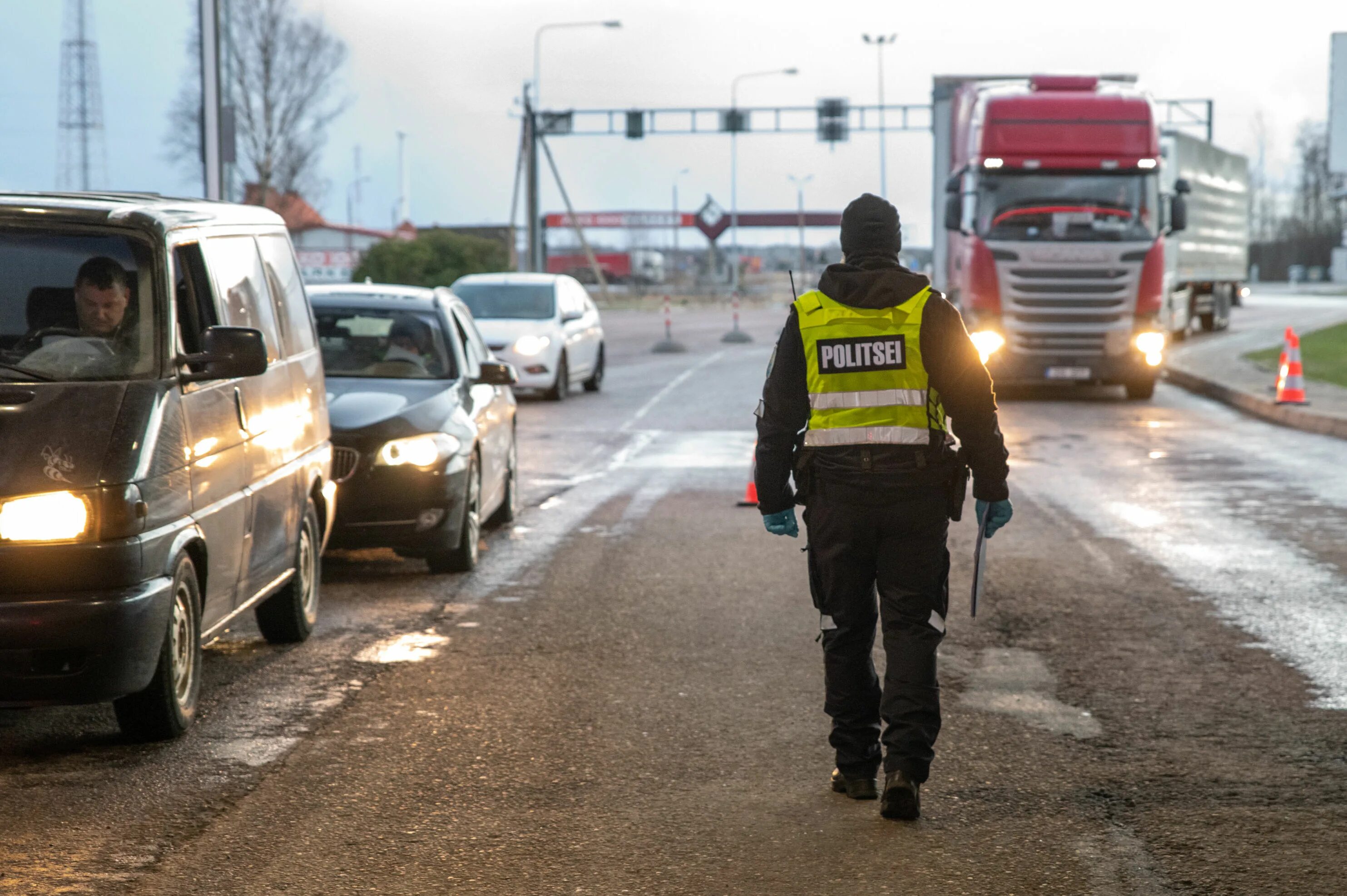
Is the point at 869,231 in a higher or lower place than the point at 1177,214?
lower

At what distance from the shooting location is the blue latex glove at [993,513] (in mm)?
5117

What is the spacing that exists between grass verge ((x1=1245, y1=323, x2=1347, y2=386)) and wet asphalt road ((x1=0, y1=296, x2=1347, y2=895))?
48.1 feet

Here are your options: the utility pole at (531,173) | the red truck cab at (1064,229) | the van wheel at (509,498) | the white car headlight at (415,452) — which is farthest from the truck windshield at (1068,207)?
the utility pole at (531,173)

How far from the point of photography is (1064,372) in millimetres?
21656

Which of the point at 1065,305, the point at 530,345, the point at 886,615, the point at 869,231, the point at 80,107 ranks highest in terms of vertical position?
the point at 80,107

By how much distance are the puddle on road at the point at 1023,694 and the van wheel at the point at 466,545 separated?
316cm

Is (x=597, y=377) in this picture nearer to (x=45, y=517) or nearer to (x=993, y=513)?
(x=45, y=517)

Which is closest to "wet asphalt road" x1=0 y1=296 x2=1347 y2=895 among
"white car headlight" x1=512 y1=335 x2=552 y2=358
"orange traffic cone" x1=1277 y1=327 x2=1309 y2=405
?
"orange traffic cone" x1=1277 y1=327 x2=1309 y2=405

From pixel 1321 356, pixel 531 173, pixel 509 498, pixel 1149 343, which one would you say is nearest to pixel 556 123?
pixel 531 173

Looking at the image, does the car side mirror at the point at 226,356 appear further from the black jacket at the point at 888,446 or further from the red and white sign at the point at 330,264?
the red and white sign at the point at 330,264

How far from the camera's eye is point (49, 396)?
18.1ft

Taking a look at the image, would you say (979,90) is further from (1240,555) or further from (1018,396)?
(1240,555)

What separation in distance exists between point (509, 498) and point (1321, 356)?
20762mm

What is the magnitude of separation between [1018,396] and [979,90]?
404 centimetres
